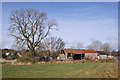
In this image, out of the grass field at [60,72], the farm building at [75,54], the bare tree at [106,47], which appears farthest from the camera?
the bare tree at [106,47]

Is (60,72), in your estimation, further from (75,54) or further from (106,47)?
(106,47)

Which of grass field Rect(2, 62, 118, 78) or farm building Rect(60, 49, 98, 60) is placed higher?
grass field Rect(2, 62, 118, 78)

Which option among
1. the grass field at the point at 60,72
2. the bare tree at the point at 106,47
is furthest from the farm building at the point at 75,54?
the bare tree at the point at 106,47

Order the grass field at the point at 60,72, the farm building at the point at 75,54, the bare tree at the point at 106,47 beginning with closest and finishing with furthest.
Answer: the grass field at the point at 60,72
the farm building at the point at 75,54
the bare tree at the point at 106,47

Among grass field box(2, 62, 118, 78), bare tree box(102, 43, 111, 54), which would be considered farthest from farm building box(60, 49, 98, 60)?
bare tree box(102, 43, 111, 54)

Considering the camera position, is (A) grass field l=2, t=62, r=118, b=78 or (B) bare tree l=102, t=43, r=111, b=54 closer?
(A) grass field l=2, t=62, r=118, b=78

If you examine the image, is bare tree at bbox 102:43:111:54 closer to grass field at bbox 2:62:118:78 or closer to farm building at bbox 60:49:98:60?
farm building at bbox 60:49:98:60

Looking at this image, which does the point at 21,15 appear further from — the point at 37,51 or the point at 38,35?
the point at 37,51

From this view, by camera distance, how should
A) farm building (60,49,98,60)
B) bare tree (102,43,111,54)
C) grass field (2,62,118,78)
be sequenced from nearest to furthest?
1. grass field (2,62,118,78)
2. farm building (60,49,98,60)
3. bare tree (102,43,111,54)

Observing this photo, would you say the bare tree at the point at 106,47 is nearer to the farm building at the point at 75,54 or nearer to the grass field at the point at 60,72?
the farm building at the point at 75,54

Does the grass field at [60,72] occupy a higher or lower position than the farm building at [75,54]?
higher

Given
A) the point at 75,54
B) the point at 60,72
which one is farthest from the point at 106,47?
the point at 60,72

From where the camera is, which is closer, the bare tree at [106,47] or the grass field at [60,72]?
the grass field at [60,72]

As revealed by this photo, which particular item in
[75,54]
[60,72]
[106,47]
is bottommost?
[75,54]
